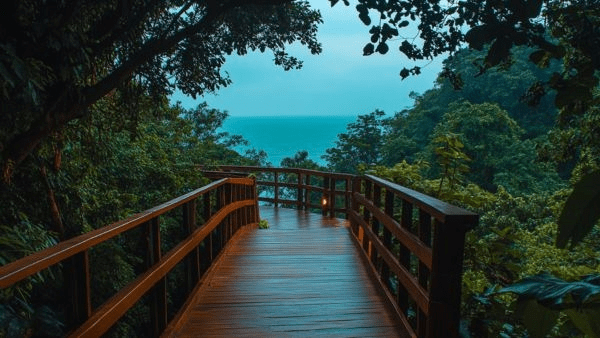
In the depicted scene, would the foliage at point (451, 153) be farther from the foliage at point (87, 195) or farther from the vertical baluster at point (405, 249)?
the foliage at point (87, 195)

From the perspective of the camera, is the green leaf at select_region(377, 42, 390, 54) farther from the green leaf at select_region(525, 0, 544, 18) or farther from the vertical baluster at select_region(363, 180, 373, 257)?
the vertical baluster at select_region(363, 180, 373, 257)

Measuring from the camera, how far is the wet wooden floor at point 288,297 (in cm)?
277

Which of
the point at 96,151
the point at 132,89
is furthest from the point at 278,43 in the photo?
the point at 96,151

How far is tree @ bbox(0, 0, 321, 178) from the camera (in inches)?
106

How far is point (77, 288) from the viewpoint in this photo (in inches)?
62.9

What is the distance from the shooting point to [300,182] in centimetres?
1076

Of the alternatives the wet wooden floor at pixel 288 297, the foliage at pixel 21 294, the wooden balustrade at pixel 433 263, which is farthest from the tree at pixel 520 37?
the foliage at pixel 21 294

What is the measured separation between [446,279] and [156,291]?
1.65m

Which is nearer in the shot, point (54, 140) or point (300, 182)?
point (54, 140)

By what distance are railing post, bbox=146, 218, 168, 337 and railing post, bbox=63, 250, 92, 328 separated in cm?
76

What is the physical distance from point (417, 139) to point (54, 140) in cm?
2085

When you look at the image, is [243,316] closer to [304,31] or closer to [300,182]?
[304,31]

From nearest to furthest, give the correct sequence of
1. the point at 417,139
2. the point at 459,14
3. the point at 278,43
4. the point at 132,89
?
the point at 459,14 → the point at 132,89 → the point at 278,43 → the point at 417,139

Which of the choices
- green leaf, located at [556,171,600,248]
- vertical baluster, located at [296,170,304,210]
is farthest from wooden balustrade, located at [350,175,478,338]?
vertical baluster, located at [296,170,304,210]
